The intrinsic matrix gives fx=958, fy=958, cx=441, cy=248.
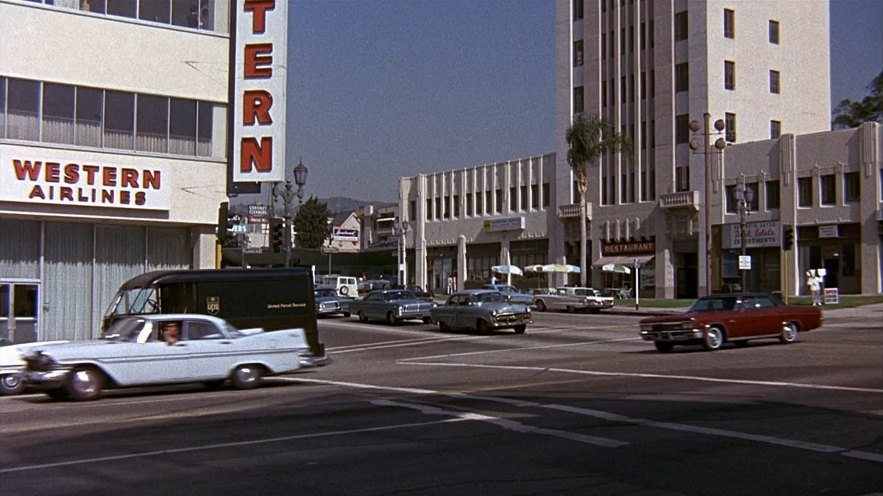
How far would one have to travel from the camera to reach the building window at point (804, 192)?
56594 millimetres

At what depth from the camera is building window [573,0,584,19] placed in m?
73.4

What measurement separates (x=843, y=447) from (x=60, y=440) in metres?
9.26

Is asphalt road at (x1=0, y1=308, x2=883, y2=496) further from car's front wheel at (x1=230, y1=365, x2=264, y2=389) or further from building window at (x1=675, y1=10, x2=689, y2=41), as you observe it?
building window at (x1=675, y1=10, x2=689, y2=41)

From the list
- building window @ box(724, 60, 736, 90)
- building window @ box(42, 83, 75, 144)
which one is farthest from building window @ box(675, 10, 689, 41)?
building window @ box(42, 83, 75, 144)

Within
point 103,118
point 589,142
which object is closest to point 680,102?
point 589,142

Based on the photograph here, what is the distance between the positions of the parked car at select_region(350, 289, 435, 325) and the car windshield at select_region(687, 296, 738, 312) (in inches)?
632

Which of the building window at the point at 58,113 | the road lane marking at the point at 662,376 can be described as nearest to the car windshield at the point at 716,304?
the road lane marking at the point at 662,376

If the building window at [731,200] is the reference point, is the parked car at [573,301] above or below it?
below

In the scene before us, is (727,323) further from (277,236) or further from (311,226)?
(311,226)

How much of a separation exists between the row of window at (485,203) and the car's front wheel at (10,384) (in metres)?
59.5

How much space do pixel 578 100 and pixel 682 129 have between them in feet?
35.7

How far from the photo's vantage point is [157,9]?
97.0 feet

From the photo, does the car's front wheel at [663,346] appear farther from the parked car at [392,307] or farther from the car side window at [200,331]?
the parked car at [392,307]

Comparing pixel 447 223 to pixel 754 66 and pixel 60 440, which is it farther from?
pixel 60 440
